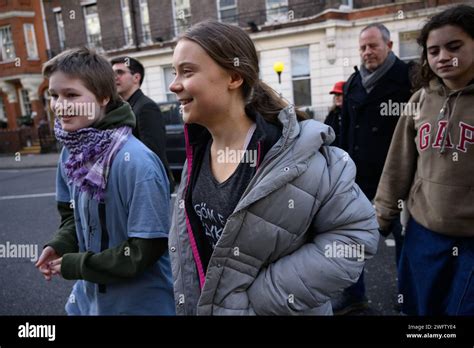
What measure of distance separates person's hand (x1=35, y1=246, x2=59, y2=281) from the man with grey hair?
5.27 ft

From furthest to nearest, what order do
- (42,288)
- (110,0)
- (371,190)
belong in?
(42,288) < (371,190) < (110,0)

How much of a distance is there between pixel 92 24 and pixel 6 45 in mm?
463

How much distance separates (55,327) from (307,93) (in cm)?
824

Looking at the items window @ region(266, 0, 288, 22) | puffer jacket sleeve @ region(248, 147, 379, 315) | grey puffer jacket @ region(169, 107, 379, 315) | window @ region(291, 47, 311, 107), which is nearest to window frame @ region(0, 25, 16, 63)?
grey puffer jacket @ region(169, 107, 379, 315)

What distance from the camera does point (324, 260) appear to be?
91 centimetres

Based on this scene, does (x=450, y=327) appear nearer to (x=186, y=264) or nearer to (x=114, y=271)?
(x=186, y=264)

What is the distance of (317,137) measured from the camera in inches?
35.9

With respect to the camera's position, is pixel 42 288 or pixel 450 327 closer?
pixel 450 327

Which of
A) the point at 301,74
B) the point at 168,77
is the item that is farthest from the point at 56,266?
the point at 301,74

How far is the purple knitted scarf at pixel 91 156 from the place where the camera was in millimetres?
1158

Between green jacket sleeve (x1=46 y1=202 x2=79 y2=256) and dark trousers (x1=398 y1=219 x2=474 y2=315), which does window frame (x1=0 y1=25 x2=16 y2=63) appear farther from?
dark trousers (x1=398 y1=219 x2=474 y2=315)

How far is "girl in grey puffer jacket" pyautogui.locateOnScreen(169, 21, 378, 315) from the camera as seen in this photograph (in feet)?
2.94

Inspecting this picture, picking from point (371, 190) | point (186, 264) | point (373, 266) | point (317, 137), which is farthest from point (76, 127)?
point (373, 266)

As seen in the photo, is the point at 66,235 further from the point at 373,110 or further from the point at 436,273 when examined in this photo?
the point at 373,110
